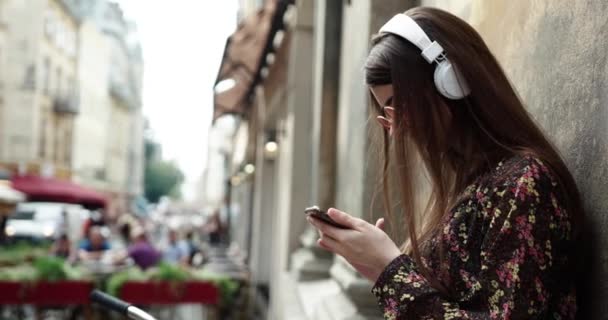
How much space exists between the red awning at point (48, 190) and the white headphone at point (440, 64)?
70.6ft

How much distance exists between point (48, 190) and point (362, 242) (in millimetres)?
22186

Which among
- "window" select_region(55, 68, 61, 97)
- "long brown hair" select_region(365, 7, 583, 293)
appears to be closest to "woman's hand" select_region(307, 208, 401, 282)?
"long brown hair" select_region(365, 7, 583, 293)

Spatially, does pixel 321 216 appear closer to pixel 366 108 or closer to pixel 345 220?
pixel 345 220

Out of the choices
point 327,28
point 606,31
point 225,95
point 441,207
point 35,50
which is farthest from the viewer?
point 35,50

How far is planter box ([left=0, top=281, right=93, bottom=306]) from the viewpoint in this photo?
891cm

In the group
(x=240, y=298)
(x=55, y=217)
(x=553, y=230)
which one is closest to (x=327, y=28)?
(x=240, y=298)

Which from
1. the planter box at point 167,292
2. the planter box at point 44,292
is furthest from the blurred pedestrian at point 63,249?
the planter box at point 167,292

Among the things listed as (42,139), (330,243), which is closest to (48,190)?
(42,139)

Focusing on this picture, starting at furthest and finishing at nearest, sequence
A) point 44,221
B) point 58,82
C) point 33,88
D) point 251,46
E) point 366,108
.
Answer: point 58,82 < point 33,88 < point 44,221 < point 251,46 < point 366,108

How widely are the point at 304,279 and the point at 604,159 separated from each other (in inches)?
190

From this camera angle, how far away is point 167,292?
8.77 meters

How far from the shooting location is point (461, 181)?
1779mm

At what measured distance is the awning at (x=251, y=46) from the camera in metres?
8.96

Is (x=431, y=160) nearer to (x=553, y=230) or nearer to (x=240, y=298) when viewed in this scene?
(x=553, y=230)
